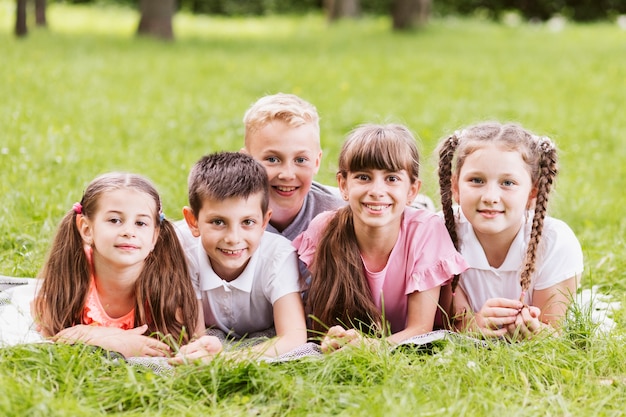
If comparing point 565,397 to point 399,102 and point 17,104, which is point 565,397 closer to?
point 17,104

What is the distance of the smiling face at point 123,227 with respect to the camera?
3.78 m

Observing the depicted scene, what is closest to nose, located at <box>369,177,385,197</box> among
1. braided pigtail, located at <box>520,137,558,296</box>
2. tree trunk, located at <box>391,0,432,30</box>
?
braided pigtail, located at <box>520,137,558,296</box>

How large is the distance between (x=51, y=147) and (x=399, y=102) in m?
4.70

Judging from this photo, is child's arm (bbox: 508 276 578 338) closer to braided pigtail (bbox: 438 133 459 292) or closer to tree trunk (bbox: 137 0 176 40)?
braided pigtail (bbox: 438 133 459 292)

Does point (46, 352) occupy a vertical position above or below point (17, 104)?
below

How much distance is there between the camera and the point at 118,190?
12.6 feet

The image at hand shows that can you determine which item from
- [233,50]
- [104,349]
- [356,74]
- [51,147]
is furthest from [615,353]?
[233,50]

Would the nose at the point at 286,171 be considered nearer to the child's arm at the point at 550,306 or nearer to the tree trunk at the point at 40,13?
the child's arm at the point at 550,306

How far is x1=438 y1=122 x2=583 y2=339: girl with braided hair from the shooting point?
386 cm

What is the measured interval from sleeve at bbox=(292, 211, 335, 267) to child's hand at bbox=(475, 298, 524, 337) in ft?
A: 2.79

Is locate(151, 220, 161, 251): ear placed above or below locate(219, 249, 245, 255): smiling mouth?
above

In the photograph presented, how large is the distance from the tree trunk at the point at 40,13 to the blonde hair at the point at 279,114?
1420 centimetres

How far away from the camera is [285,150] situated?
14.5 ft

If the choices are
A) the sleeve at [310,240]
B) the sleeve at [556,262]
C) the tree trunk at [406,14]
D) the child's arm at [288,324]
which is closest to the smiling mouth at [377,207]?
the sleeve at [310,240]
